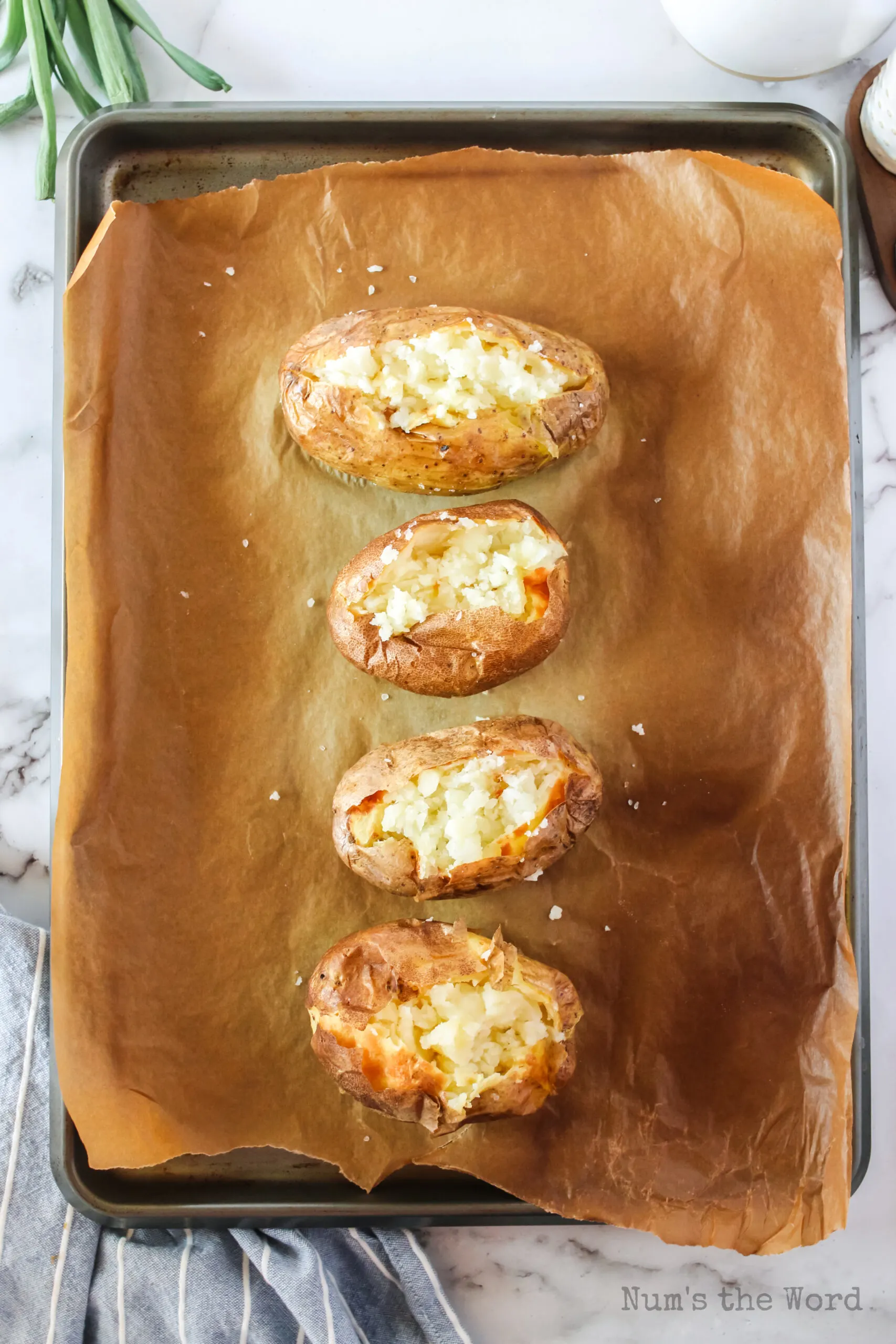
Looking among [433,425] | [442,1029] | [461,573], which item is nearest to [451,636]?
[461,573]

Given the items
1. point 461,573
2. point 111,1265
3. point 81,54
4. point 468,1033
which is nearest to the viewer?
point 468,1033

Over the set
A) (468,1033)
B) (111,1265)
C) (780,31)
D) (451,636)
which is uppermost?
(780,31)

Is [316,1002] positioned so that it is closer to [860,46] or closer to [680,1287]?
[680,1287]

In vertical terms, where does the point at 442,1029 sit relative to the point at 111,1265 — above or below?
above

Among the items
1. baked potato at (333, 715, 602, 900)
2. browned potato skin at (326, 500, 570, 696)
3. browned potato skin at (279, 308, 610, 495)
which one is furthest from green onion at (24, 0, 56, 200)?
baked potato at (333, 715, 602, 900)

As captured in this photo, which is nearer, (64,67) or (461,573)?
(461,573)

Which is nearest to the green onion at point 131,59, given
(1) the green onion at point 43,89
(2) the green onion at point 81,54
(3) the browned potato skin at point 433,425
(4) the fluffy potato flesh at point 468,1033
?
(2) the green onion at point 81,54

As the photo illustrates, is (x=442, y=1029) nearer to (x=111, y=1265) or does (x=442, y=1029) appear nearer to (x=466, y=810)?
(x=466, y=810)
